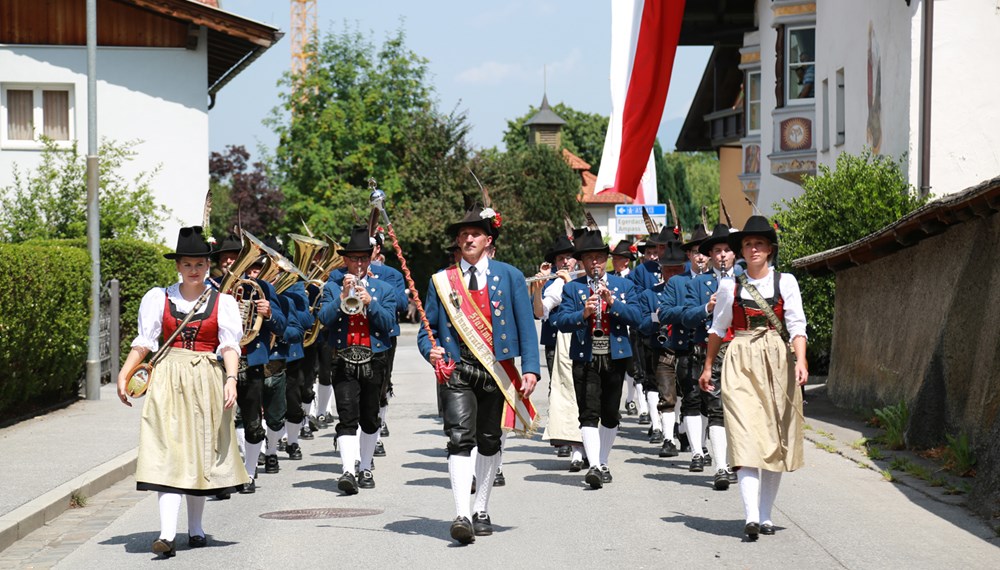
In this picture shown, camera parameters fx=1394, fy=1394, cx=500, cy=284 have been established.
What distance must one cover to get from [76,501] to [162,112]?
21.4 metres

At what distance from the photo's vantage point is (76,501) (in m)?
10.8

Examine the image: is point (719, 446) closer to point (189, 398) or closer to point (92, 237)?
point (189, 398)

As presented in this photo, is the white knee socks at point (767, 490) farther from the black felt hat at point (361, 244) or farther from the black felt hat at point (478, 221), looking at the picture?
the black felt hat at point (361, 244)

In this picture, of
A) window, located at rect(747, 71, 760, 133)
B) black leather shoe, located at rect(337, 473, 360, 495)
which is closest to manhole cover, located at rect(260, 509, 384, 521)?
black leather shoe, located at rect(337, 473, 360, 495)

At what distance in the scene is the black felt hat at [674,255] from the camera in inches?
552

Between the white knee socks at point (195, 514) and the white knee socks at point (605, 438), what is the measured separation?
3.89m

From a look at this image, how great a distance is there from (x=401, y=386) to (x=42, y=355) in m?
8.10

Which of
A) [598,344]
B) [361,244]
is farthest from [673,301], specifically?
[361,244]

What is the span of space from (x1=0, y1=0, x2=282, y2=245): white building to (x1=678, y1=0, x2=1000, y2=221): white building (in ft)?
37.3

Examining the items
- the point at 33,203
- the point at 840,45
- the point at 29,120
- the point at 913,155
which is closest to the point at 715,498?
the point at 913,155

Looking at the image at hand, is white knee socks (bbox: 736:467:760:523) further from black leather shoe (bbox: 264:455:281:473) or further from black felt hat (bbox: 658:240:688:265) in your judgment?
black felt hat (bbox: 658:240:688:265)

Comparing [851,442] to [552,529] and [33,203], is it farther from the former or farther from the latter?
[33,203]

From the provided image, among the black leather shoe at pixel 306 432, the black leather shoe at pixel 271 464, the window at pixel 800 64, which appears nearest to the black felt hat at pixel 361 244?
the black leather shoe at pixel 271 464

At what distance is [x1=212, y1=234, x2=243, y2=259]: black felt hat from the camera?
36.5 ft
